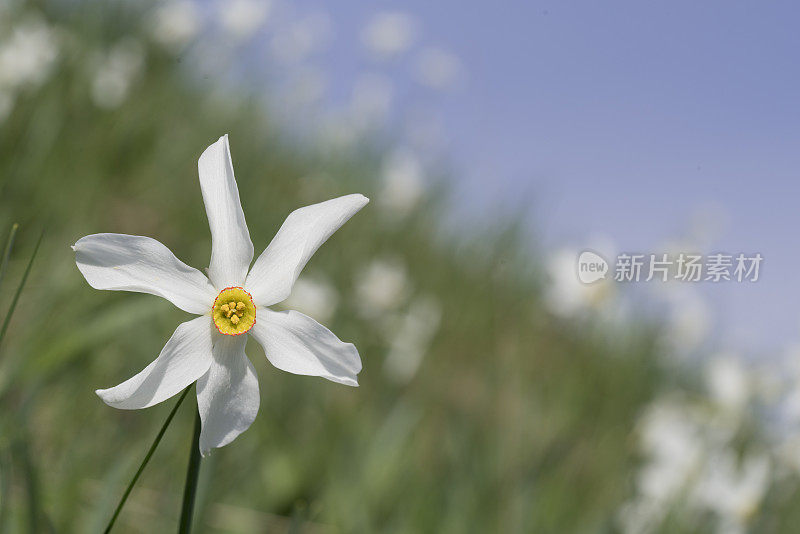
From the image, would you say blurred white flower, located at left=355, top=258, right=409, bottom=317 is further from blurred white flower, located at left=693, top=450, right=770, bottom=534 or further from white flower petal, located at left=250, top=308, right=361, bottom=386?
white flower petal, located at left=250, top=308, right=361, bottom=386

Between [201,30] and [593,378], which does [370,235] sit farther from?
[201,30]

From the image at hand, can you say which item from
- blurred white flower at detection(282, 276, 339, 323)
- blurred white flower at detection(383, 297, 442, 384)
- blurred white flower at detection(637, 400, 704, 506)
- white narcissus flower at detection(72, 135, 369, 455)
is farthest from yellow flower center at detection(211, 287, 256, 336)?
blurred white flower at detection(383, 297, 442, 384)

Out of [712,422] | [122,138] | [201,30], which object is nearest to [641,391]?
[712,422]

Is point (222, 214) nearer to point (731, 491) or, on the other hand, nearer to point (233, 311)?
point (233, 311)

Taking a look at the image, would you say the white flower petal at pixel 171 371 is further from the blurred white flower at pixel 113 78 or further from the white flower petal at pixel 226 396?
the blurred white flower at pixel 113 78

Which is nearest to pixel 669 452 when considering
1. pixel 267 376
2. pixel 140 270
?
pixel 267 376
